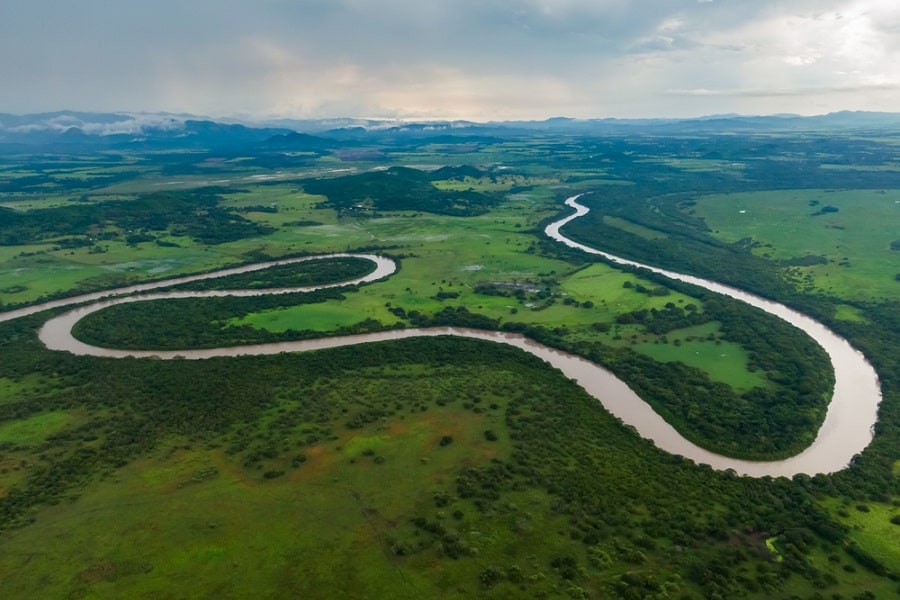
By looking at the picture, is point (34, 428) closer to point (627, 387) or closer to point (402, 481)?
point (402, 481)

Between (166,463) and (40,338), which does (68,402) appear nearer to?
(166,463)

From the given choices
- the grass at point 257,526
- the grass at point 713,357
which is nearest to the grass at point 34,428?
the grass at point 257,526

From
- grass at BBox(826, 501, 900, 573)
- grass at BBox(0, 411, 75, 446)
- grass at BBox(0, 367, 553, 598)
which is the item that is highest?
grass at BBox(0, 411, 75, 446)

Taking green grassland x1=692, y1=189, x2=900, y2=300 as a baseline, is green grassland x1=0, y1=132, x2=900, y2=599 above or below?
below

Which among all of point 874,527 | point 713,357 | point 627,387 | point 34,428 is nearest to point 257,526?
point 34,428

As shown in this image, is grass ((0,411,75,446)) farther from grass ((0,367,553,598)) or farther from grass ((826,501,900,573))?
grass ((826,501,900,573))

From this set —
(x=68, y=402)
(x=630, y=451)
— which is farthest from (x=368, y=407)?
(x=68, y=402)

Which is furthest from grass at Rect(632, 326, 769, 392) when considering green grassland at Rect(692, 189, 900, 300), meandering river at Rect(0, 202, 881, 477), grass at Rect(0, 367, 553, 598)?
green grassland at Rect(692, 189, 900, 300)
